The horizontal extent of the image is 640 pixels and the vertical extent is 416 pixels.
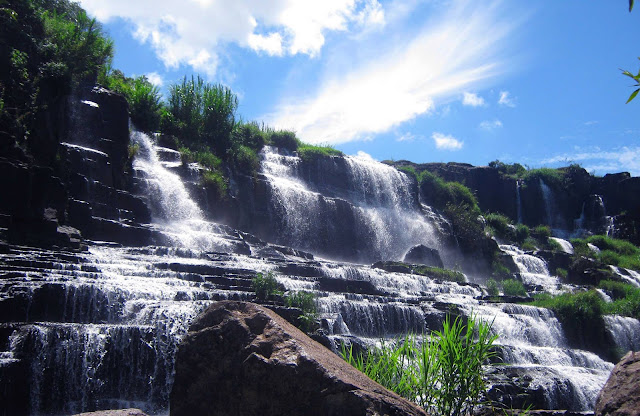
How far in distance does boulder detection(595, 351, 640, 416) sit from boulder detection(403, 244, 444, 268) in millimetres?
20326

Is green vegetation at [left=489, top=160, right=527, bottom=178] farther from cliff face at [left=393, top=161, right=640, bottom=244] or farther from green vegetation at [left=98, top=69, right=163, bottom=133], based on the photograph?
green vegetation at [left=98, top=69, right=163, bottom=133]

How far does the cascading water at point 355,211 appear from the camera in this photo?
2503cm

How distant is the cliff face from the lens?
39375 millimetres

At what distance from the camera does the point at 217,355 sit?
175 inches

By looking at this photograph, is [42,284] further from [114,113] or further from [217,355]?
[114,113]

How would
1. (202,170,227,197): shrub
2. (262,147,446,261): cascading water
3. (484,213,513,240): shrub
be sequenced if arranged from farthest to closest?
1. (484,213,513,240): shrub
2. (262,147,446,261): cascading water
3. (202,170,227,197): shrub

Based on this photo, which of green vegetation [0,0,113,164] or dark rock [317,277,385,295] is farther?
green vegetation [0,0,113,164]

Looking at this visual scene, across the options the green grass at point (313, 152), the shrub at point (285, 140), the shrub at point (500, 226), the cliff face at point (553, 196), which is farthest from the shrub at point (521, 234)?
the shrub at point (285, 140)

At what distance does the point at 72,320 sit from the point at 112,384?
158 centimetres

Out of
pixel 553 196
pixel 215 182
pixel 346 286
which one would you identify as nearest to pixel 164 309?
pixel 346 286

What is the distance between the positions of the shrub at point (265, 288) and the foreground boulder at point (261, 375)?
22.0 ft

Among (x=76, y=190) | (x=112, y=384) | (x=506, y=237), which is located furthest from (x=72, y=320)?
(x=506, y=237)

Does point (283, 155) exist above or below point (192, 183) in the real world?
above

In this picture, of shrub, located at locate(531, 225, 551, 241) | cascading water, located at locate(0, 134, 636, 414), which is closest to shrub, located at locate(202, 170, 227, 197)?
cascading water, located at locate(0, 134, 636, 414)
